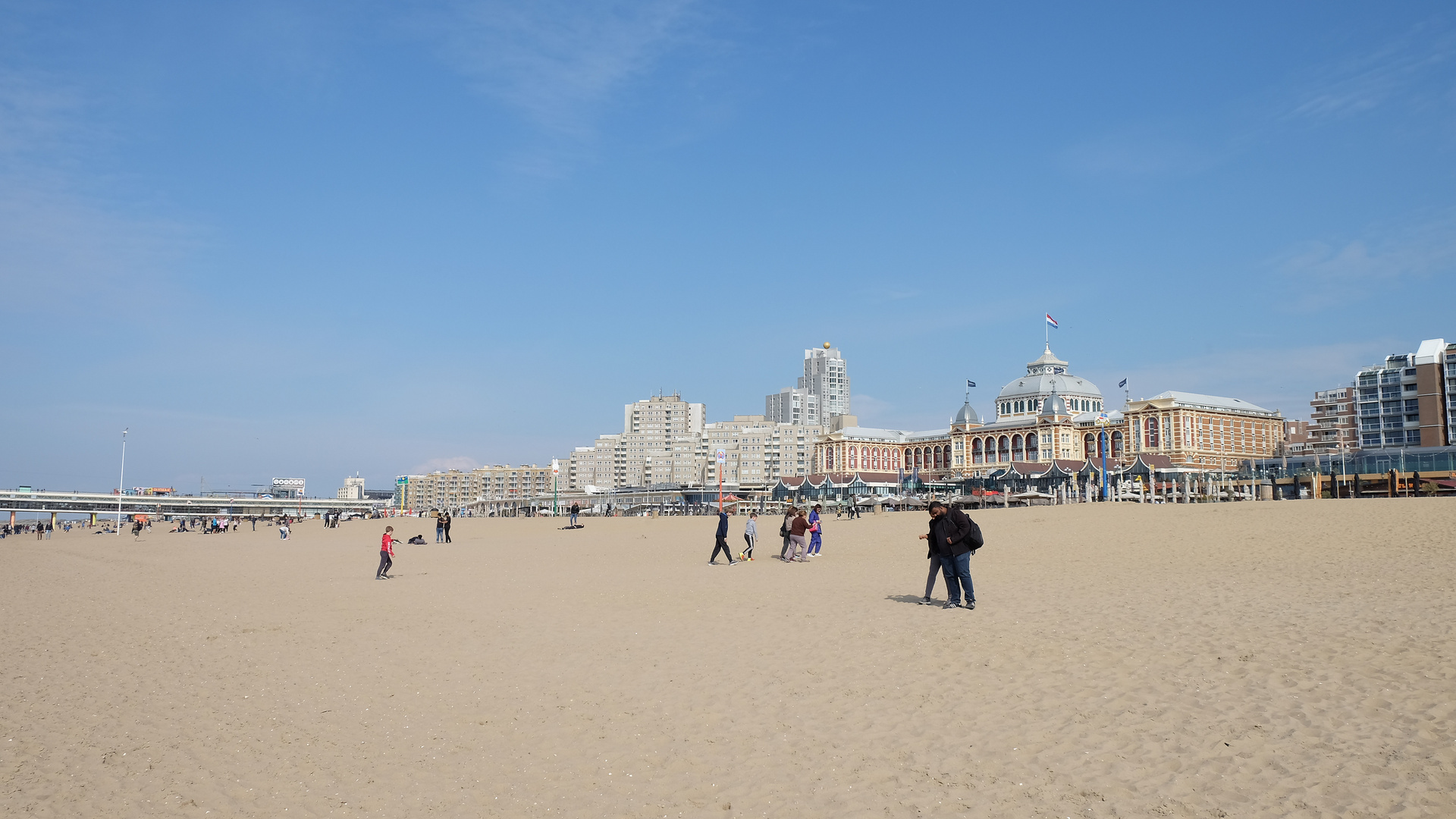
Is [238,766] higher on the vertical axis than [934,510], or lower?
lower

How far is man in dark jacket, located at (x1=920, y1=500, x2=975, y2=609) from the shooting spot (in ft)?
48.5

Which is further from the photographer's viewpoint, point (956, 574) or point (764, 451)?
point (764, 451)

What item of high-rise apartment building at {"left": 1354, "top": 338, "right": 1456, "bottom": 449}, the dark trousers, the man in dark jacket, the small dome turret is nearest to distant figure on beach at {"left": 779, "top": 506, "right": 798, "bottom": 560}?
the man in dark jacket

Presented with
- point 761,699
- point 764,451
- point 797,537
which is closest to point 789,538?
point 797,537

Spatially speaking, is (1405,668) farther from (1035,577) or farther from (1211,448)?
(1211,448)

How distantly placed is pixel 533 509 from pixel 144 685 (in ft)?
480

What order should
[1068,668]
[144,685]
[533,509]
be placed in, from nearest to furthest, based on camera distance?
[1068,668] < [144,685] < [533,509]

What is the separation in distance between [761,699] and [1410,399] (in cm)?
11691

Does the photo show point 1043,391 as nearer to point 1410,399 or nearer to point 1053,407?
point 1053,407

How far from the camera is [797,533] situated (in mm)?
24969

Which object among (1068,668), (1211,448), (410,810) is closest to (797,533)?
(1068,668)

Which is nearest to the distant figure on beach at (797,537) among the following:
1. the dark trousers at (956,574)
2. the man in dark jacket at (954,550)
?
the man in dark jacket at (954,550)

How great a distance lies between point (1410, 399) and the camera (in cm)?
10194

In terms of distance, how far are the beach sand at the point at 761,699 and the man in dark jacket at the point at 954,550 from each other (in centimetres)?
50
